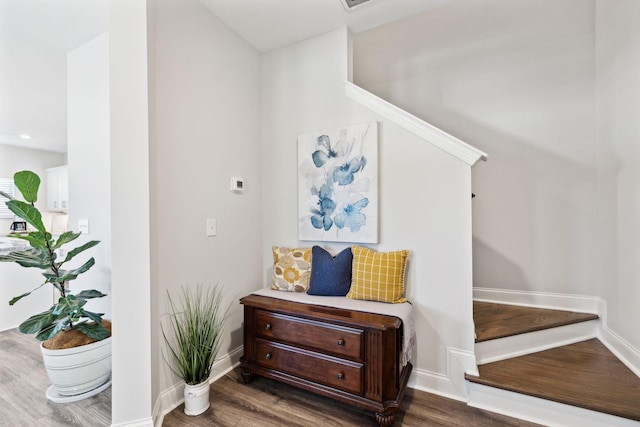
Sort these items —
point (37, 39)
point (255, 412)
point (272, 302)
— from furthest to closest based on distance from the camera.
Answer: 1. point (37, 39)
2. point (272, 302)
3. point (255, 412)

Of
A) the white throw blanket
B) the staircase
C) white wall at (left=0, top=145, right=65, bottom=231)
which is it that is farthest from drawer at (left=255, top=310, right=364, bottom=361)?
white wall at (left=0, top=145, right=65, bottom=231)

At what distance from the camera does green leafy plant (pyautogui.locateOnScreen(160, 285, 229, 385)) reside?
1670 mm

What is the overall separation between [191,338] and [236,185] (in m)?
1.19

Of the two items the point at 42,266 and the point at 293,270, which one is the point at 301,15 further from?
the point at 42,266

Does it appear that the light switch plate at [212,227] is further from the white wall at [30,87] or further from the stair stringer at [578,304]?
the stair stringer at [578,304]

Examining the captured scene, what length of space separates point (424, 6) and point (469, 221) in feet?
5.47

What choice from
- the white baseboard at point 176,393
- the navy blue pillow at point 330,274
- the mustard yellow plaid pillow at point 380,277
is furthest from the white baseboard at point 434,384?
the white baseboard at point 176,393

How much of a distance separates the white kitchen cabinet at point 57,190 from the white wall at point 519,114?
581 cm

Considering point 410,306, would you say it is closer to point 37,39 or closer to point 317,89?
point 317,89

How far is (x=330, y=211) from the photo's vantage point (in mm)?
2219

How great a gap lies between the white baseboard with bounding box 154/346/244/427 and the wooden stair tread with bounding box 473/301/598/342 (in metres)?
1.91

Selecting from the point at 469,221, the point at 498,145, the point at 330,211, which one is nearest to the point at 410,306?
the point at 469,221

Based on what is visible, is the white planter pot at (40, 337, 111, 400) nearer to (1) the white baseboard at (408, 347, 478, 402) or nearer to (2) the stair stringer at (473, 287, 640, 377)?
(1) the white baseboard at (408, 347, 478, 402)

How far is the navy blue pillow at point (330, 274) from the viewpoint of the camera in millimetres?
2002
